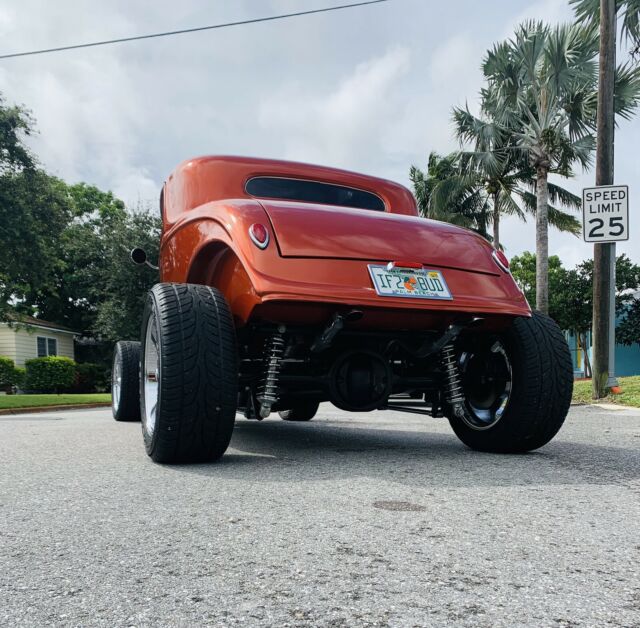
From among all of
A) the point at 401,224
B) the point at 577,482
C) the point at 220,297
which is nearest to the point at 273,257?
the point at 220,297

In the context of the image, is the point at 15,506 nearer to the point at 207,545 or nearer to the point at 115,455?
the point at 207,545

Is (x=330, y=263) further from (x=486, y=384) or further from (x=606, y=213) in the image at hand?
(x=606, y=213)

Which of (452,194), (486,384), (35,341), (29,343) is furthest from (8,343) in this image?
(486,384)

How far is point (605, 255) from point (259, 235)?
26.6ft

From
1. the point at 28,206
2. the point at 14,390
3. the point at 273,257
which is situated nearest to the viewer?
the point at 273,257

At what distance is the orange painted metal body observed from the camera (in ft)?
Result: 11.1

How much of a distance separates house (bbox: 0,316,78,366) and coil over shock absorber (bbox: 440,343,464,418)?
2382 centimetres

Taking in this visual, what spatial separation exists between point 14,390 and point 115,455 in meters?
23.0

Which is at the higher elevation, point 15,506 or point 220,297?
point 220,297

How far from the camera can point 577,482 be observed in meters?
3.16

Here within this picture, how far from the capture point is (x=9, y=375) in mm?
23969

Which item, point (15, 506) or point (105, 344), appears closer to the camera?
point (15, 506)

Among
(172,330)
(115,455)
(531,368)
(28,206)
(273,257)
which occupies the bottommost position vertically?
(115,455)

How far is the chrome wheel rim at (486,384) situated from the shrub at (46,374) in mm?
22808
